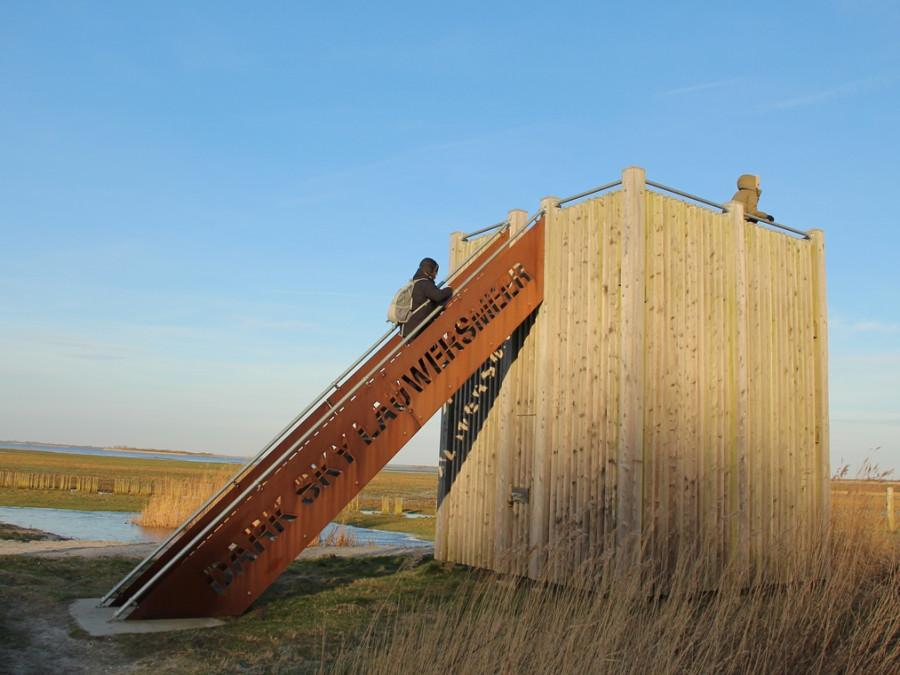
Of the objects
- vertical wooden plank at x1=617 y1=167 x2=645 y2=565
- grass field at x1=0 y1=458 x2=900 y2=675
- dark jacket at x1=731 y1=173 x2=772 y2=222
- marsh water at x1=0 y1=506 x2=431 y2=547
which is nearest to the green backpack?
vertical wooden plank at x1=617 y1=167 x2=645 y2=565

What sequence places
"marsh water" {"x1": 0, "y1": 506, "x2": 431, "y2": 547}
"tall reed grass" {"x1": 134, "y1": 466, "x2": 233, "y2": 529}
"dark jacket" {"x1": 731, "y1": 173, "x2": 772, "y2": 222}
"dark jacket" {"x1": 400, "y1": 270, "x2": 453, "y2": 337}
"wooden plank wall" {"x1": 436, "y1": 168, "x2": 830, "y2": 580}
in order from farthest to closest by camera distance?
"tall reed grass" {"x1": 134, "y1": 466, "x2": 233, "y2": 529}
"marsh water" {"x1": 0, "y1": 506, "x2": 431, "y2": 547}
"dark jacket" {"x1": 731, "y1": 173, "x2": 772, "y2": 222}
"dark jacket" {"x1": 400, "y1": 270, "x2": 453, "y2": 337}
"wooden plank wall" {"x1": 436, "y1": 168, "x2": 830, "y2": 580}

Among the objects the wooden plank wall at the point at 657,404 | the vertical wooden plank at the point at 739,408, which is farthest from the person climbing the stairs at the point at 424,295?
the vertical wooden plank at the point at 739,408

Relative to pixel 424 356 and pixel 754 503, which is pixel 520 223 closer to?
pixel 424 356

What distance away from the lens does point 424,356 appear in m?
7.98

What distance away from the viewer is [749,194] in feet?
33.0

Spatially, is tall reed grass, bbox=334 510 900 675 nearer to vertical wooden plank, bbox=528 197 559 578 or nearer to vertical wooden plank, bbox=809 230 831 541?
vertical wooden plank, bbox=528 197 559 578

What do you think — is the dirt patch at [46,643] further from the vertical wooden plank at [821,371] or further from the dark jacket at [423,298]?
the vertical wooden plank at [821,371]

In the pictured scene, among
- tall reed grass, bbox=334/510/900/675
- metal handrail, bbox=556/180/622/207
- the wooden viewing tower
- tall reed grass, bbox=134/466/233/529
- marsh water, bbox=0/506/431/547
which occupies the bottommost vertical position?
marsh water, bbox=0/506/431/547

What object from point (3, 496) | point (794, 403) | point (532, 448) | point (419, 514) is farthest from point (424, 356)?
point (3, 496)

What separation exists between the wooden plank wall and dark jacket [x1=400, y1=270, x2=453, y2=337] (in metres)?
Result: 1.60

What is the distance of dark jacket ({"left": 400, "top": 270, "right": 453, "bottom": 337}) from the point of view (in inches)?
324

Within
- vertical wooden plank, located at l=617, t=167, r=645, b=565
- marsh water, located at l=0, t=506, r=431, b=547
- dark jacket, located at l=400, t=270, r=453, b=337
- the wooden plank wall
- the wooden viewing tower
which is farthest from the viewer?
marsh water, located at l=0, t=506, r=431, b=547

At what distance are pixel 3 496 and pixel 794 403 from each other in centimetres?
2590

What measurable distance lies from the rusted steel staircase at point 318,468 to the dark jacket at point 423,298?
0.46 feet
